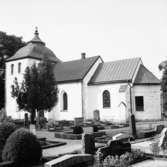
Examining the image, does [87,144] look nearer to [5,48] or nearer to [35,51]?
[35,51]

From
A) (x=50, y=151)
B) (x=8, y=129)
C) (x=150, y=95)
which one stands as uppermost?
(x=150, y=95)

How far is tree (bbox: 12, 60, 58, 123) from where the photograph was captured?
23484 millimetres

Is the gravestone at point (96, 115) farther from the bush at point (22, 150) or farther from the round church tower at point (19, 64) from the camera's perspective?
the bush at point (22, 150)

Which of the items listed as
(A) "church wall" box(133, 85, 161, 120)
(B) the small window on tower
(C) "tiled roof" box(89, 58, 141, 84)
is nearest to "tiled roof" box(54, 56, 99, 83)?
(C) "tiled roof" box(89, 58, 141, 84)

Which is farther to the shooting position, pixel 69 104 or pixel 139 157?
pixel 69 104

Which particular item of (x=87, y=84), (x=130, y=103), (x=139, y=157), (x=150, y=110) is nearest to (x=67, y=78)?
(x=87, y=84)

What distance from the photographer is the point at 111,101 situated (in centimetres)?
2973

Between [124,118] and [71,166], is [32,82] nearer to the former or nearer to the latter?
[124,118]

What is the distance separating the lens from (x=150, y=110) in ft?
94.9

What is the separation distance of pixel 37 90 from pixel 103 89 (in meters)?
10.2

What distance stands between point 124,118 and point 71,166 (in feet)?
66.9

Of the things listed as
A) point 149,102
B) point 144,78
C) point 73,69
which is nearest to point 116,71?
point 144,78

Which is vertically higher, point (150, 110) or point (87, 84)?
point (87, 84)

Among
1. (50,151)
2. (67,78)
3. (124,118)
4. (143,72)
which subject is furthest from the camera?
(67,78)
